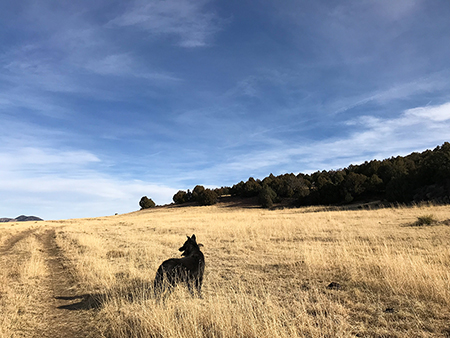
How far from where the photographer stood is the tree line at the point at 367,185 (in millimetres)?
36500

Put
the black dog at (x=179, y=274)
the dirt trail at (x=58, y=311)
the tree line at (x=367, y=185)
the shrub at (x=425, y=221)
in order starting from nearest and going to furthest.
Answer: the dirt trail at (x=58, y=311) < the black dog at (x=179, y=274) < the shrub at (x=425, y=221) < the tree line at (x=367, y=185)

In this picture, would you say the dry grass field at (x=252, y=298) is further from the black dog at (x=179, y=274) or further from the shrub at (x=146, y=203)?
the shrub at (x=146, y=203)

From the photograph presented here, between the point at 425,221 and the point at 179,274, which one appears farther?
the point at 425,221

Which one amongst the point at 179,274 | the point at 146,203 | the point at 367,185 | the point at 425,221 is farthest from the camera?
the point at 146,203

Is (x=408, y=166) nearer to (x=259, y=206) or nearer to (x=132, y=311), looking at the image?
(x=259, y=206)

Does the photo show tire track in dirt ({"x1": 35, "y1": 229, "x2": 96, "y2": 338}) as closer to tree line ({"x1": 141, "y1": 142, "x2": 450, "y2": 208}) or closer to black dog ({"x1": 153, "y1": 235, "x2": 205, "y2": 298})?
black dog ({"x1": 153, "y1": 235, "x2": 205, "y2": 298})

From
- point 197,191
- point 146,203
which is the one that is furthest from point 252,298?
point 146,203

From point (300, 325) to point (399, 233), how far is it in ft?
41.1

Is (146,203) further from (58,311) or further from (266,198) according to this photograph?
(58,311)

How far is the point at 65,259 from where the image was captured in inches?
486

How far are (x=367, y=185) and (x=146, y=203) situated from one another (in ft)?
226

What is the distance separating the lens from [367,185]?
49.7 meters

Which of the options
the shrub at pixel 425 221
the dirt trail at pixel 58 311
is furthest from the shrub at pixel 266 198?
the dirt trail at pixel 58 311

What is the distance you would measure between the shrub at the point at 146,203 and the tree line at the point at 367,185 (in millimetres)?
9966
